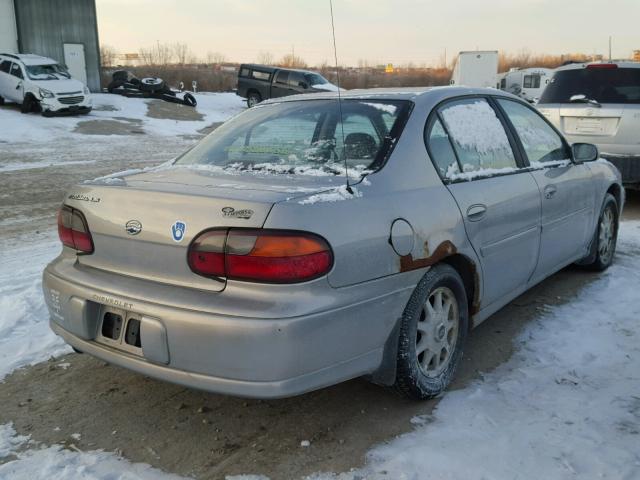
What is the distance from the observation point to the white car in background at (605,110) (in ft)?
24.0

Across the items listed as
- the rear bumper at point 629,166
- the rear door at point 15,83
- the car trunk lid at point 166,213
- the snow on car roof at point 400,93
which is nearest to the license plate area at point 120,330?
the car trunk lid at point 166,213

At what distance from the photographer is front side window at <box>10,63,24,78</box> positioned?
777 inches

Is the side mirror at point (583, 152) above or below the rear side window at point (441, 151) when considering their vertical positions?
below

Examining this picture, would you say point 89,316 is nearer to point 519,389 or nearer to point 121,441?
point 121,441

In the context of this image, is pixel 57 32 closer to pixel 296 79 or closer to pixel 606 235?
pixel 296 79

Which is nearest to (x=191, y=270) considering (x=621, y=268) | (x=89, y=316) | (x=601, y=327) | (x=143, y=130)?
(x=89, y=316)

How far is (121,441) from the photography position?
2.78 m

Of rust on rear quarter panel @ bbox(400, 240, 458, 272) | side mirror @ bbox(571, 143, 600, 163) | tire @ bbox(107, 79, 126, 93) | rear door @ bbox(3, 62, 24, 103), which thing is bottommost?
rust on rear quarter panel @ bbox(400, 240, 458, 272)

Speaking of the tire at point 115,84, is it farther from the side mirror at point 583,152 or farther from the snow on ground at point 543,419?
the snow on ground at point 543,419

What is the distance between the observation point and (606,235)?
5.23 m

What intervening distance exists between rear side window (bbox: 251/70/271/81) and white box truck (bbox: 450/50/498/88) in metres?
11.7

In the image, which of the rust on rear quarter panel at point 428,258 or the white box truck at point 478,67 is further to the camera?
the white box truck at point 478,67

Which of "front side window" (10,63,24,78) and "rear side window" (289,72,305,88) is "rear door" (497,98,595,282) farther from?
"rear side window" (289,72,305,88)

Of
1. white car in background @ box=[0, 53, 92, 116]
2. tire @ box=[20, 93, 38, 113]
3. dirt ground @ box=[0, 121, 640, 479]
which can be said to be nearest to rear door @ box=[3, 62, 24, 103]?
white car in background @ box=[0, 53, 92, 116]
